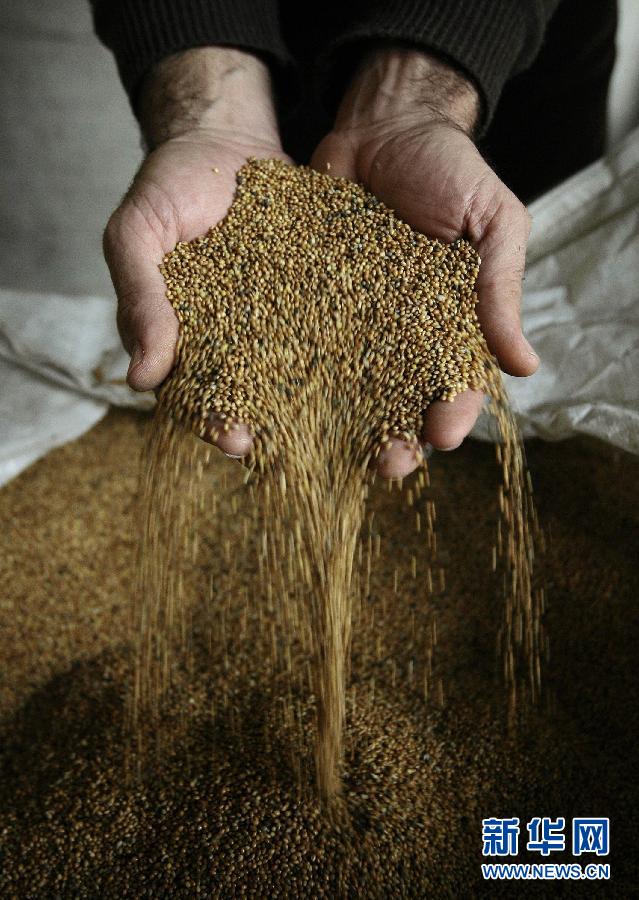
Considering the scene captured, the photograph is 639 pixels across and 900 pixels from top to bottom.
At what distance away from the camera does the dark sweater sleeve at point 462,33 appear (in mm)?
1375

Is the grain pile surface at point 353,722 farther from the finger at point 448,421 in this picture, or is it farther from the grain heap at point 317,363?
the finger at point 448,421

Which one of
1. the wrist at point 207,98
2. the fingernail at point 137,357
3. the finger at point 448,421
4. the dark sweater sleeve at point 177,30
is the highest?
the dark sweater sleeve at point 177,30

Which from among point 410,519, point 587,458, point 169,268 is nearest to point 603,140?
point 587,458

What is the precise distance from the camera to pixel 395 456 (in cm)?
107

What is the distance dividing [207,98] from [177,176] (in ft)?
0.83

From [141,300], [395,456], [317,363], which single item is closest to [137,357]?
[141,300]

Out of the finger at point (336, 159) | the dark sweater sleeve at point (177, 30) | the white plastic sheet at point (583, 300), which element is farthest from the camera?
the white plastic sheet at point (583, 300)

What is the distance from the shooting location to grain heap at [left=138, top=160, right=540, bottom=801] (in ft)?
Answer: 3.55

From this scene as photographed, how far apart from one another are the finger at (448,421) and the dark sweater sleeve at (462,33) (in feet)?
2.00

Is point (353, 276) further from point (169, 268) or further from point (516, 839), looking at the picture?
point (516, 839)

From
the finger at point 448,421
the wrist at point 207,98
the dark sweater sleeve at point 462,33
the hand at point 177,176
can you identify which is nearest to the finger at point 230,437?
the hand at point 177,176

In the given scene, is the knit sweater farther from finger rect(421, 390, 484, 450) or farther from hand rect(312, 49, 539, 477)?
finger rect(421, 390, 484, 450)

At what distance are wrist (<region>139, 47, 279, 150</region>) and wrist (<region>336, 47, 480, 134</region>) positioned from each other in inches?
6.5

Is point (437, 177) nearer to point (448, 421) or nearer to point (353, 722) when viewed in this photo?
point (448, 421)
